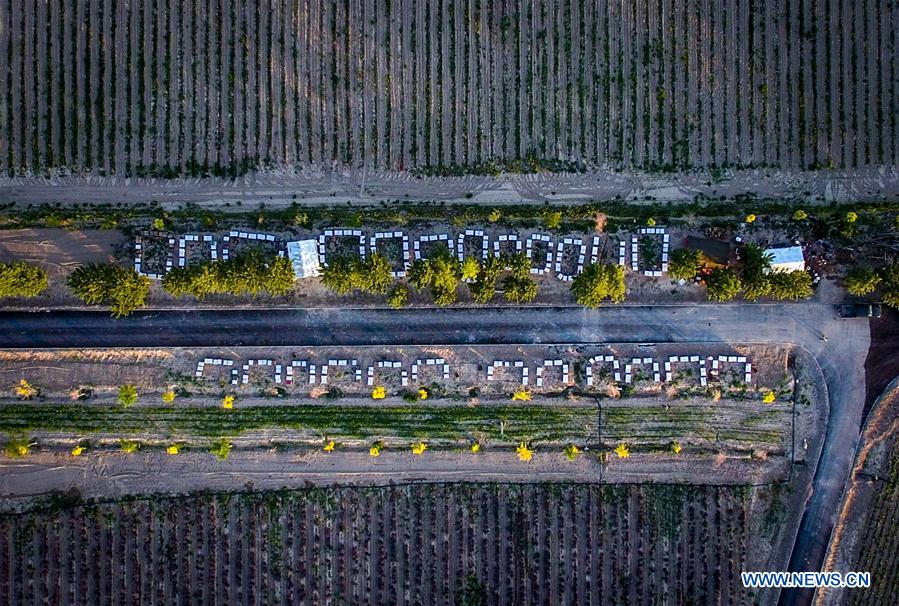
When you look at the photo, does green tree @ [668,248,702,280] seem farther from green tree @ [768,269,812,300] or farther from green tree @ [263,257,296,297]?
green tree @ [263,257,296,297]

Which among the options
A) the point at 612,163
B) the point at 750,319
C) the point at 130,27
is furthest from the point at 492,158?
the point at 130,27

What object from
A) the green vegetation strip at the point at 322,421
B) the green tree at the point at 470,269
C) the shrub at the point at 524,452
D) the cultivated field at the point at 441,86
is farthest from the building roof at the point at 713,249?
the shrub at the point at 524,452

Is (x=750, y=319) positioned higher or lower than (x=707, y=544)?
higher

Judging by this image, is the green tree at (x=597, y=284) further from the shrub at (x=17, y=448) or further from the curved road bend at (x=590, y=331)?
the shrub at (x=17, y=448)

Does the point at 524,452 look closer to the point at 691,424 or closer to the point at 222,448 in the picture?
the point at 691,424

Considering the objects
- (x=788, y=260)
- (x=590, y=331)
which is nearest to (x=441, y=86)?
(x=590, y=331)

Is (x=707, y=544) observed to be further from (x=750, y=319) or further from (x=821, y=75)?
(x=821, y=75)
